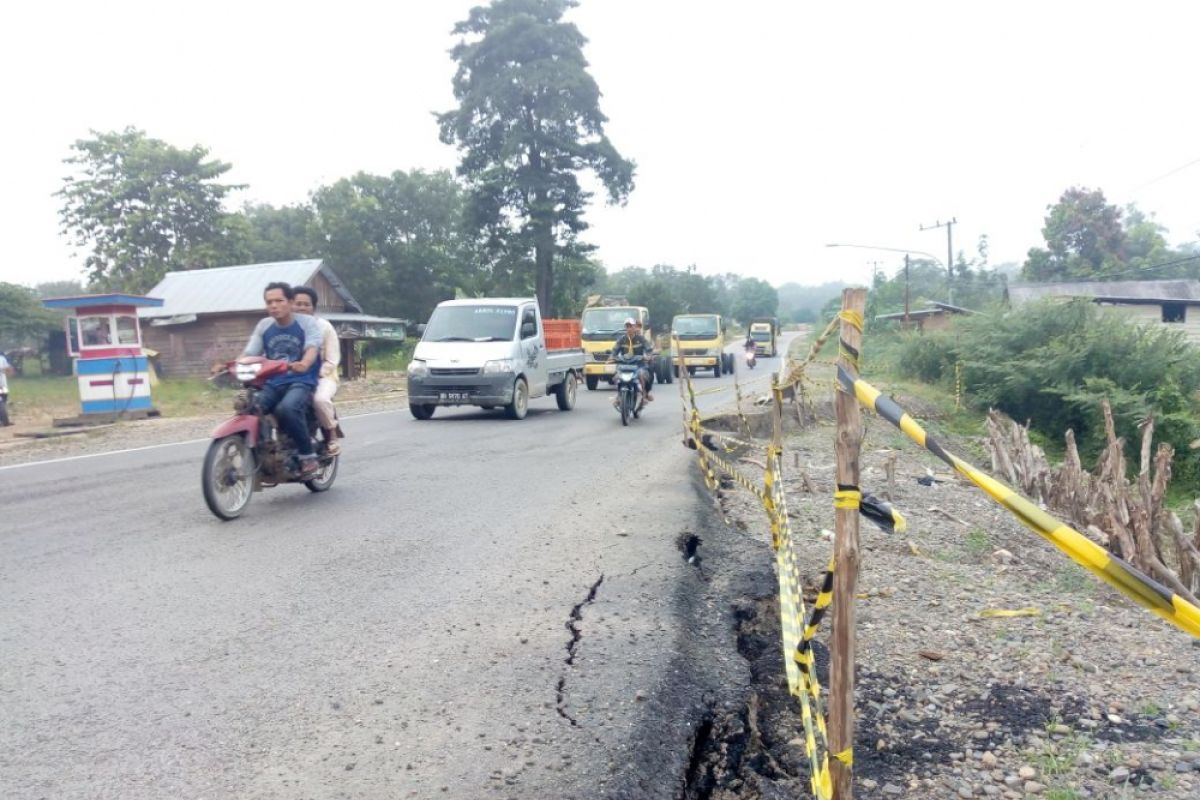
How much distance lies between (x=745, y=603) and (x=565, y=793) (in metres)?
2.28

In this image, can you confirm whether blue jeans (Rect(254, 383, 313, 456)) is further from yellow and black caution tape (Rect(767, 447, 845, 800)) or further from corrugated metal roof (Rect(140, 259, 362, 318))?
corrugated metal roof (Rect(140, 259, 362, 318))

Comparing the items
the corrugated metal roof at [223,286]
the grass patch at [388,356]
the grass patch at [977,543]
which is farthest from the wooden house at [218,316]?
the grass patch at [977,543]

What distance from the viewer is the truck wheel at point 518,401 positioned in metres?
14.7

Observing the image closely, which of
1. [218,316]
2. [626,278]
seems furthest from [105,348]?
[626,278]

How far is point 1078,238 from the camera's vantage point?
185 ft

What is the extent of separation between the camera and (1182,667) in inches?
160

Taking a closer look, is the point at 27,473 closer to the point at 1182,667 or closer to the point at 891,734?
the point at 891,734

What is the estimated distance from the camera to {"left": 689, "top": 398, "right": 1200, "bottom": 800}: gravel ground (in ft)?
10.3

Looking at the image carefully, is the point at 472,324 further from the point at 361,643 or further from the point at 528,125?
the point at 528,125

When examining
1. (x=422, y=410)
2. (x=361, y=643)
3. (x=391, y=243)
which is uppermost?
(x=391, y=243)

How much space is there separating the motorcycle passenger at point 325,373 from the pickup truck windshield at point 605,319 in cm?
1765

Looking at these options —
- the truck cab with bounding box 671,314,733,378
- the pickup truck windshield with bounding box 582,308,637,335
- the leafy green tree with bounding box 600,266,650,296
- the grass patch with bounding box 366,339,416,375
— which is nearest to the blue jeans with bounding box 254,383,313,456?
the pickup truck windshield with bounding box 582,308,637,335

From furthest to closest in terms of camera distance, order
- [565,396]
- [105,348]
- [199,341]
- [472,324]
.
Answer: [199,341] < [105,348] < [565,396] < [472,324]

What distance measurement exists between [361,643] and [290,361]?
3.73m
